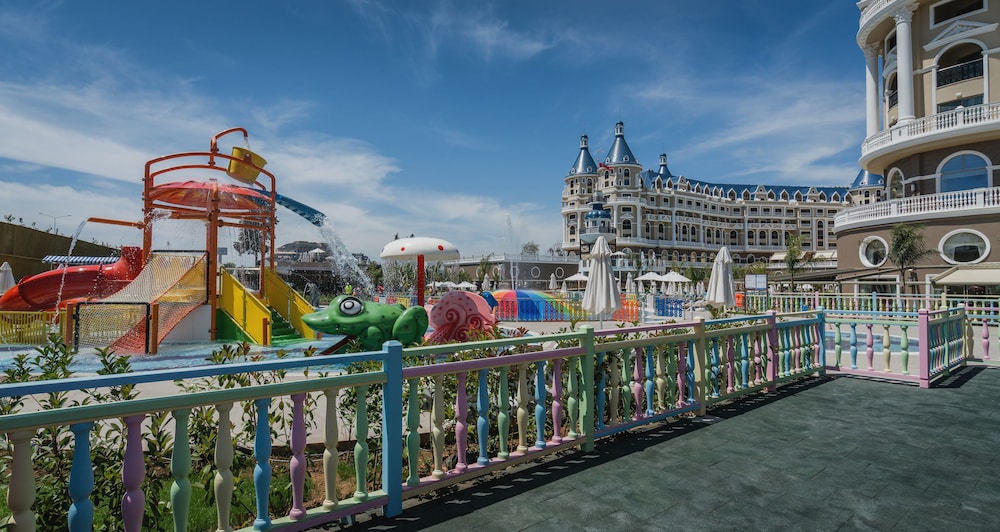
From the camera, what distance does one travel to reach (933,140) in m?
22.3

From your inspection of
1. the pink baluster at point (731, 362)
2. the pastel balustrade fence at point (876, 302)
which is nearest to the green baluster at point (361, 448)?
the pink baluster at point (731, 362)

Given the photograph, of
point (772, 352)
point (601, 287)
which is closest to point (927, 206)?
point (601, 287)

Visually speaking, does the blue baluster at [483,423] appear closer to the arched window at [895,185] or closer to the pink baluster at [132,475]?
the pink baluster at [132,475]

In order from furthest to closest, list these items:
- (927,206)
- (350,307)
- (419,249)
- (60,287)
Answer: (927,206), (60,287), (419,249), (350,307)

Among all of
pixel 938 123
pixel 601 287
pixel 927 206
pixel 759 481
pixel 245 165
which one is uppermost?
pixel 938 123

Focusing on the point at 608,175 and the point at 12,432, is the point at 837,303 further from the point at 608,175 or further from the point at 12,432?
the point at 608,175

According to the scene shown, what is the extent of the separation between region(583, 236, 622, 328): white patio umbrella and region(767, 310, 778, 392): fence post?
5.95 m

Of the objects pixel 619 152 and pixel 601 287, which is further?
pixel 619 152

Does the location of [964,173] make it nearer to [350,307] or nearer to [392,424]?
[350,307]

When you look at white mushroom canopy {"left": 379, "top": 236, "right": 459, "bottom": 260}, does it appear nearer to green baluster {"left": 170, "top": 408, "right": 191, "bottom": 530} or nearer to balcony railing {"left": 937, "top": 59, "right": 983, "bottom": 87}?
green baluster {"left": 170, "top": 408, "right": 191, "bottom": 530}

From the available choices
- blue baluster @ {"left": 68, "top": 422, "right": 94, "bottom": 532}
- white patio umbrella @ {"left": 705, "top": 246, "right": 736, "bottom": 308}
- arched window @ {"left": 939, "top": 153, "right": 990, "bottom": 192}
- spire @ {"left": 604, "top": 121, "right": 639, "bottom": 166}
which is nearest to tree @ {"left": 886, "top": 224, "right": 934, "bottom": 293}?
Answer: arched window @ {"left": 939, "top": 153, "right": 990, "bottom": 192}

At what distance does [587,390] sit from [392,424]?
1.79m

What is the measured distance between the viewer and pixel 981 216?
2092cm

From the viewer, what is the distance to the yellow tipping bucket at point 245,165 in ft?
46.7
